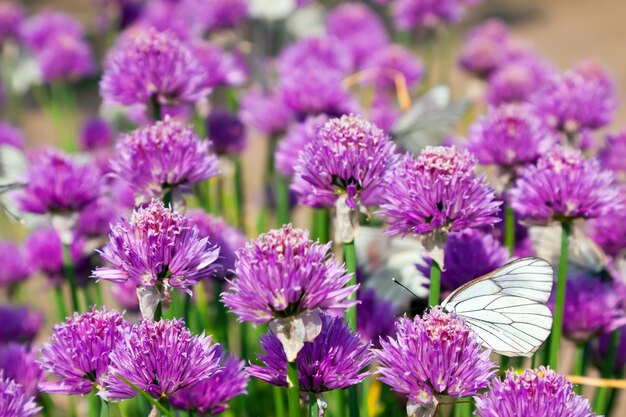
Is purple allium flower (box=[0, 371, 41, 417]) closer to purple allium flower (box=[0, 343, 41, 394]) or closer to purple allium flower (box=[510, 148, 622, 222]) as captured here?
purple allium flower (box=[0, 343, 41, 394])

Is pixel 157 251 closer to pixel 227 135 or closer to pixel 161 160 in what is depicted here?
pixel 161 160

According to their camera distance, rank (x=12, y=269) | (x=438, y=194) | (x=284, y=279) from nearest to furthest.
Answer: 1. (x=284, y=279)
2. (x=438, y=194)
3. (x=12, y=269)


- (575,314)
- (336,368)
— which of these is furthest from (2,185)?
(575,314)

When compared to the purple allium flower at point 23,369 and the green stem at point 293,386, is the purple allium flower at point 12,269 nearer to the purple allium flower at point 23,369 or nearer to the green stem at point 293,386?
the purple allium flower at point 23,369

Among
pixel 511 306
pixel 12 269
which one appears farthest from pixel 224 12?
pixel 511 306

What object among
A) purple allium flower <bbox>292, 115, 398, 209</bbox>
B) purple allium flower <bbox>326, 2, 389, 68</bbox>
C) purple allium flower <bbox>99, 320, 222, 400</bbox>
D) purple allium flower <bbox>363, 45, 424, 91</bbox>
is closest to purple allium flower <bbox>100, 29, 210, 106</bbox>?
purple allium flower <bbox>292, 115, 398, 209</bbox>

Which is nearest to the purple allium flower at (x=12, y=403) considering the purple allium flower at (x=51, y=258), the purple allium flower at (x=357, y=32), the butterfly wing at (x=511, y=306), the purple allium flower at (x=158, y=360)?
the purple allium flower at (x=158, y=360)
